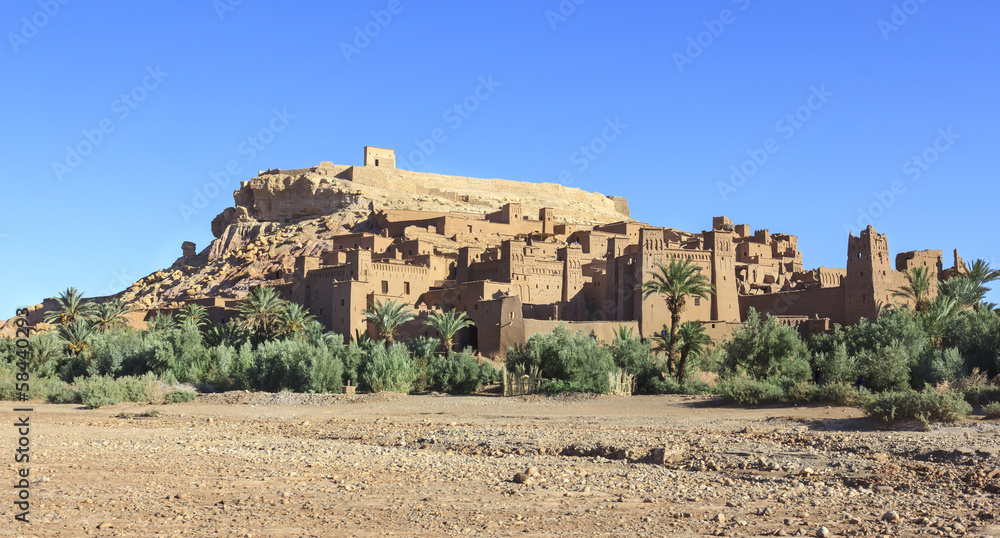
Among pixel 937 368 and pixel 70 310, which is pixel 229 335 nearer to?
pixel 70 310

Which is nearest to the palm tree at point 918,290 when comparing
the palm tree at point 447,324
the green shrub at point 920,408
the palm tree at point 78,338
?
the palm tree at point 447,324

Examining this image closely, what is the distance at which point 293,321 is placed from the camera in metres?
40.5

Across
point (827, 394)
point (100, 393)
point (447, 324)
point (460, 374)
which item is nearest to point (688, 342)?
point (460, 374)

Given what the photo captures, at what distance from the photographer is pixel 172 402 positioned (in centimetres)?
3138

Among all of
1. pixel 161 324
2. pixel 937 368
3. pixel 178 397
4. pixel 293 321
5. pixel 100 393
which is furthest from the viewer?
pixel 161 324

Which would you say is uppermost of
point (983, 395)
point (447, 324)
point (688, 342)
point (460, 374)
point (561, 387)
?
point (447, 324)

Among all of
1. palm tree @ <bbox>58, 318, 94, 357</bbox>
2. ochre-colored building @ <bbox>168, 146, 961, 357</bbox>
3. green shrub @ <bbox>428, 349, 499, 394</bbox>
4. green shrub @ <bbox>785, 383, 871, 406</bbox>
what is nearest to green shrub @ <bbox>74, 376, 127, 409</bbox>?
palm tree @ <bbox>58, 318, 94, 357</bbox>

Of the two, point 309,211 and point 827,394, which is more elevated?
point 309,211

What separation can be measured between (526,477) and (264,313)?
30149mm

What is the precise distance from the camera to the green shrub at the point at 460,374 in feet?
108

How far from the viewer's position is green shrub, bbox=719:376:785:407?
2384cm

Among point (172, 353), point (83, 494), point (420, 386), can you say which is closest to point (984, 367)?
point (420, 386)

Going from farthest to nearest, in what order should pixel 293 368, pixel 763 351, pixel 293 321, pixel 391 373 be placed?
1. pixel 293 321
2. pixel 293 368
3. pixel 391 373
4. pixel 763 351

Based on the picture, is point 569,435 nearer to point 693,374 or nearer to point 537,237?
point 693,374
